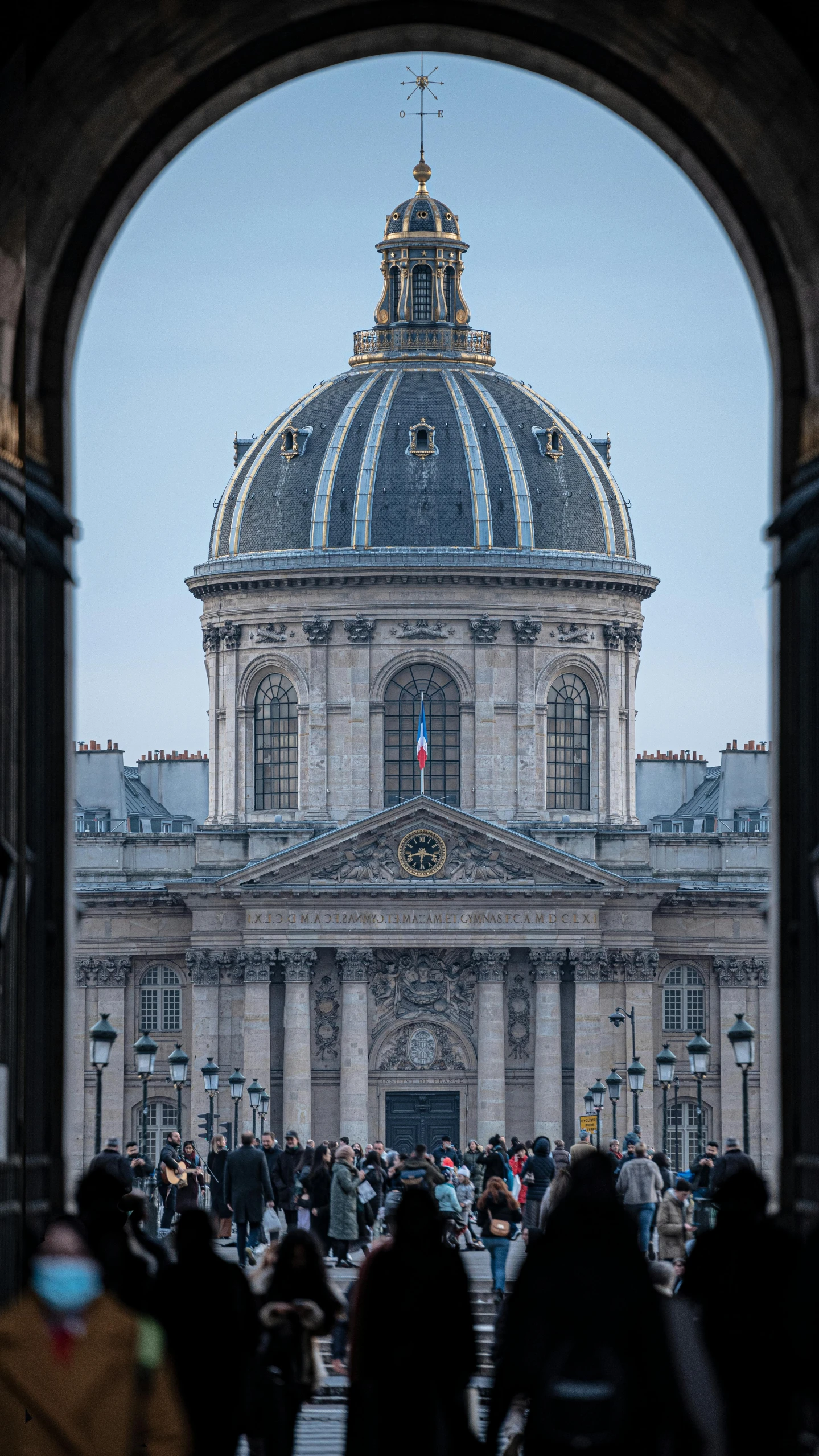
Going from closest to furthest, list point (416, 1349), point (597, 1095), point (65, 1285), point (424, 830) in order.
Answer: point (65, 1285) < point (416, 1349) < point (597, 1095) < point (424, 830)

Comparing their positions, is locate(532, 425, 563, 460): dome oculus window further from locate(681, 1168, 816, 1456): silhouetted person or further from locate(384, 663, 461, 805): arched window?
locate(681, 1168, 816, 1456): silhouetted person

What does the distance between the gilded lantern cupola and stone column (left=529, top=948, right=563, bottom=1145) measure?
18.3 metres

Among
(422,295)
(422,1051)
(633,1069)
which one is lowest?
(633,1069)

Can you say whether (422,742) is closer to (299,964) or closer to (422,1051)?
(299,964)

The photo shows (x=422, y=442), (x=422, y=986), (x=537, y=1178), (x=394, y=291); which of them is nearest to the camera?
(x=537, y=1178)

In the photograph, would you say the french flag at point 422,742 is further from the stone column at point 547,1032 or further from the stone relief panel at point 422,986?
the stone column at point 547,1032

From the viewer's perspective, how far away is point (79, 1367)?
1058cm

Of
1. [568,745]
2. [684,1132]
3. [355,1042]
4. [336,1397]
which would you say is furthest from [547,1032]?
[336,1397]

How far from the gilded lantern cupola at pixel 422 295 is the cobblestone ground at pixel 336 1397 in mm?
54779

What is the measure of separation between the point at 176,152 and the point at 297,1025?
59.9 m

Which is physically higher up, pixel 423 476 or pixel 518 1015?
pixel 423 476

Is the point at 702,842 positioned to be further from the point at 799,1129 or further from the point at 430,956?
Result: the point at 799,1129

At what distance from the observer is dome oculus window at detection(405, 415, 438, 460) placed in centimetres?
8075

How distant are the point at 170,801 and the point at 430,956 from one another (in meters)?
19.0
